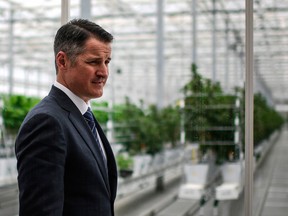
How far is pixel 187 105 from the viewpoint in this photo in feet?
16.8

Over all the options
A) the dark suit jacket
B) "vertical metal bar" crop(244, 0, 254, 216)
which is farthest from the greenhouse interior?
the dark suit jacket

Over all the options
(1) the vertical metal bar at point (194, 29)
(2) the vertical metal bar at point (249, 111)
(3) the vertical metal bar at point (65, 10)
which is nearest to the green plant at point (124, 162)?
(1) the vertical metal bar at point (194, 29)

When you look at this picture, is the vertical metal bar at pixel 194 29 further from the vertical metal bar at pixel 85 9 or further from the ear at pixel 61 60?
the ear at pixel 61 60

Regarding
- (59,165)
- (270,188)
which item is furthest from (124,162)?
(59,165)

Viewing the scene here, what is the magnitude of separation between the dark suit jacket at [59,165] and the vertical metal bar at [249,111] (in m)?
1.07

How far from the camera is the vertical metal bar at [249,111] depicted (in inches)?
92.9

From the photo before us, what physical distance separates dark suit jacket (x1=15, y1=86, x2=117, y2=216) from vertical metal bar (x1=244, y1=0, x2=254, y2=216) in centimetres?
107

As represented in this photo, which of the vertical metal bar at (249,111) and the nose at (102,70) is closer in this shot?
the nose at (102,70)

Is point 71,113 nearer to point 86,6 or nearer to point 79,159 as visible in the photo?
point 79,159

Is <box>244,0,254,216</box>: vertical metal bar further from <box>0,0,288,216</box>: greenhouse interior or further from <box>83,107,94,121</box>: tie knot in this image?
<box>83,107,94,121</box>: tie knot

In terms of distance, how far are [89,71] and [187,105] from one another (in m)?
3.70

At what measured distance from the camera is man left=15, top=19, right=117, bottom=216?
1.31 m

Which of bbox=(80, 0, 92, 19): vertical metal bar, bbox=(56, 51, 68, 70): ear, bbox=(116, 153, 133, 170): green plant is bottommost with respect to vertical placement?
bbox=(116, 153, 133, 170): green plant

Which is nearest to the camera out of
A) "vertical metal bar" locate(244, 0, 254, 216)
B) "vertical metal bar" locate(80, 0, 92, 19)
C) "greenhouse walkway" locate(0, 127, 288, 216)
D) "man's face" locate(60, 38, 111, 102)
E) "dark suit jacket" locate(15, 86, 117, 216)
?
"dark suit jacket" locate(15, 86, 117, 216)
